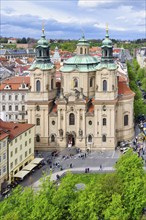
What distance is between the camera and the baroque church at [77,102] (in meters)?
93.4

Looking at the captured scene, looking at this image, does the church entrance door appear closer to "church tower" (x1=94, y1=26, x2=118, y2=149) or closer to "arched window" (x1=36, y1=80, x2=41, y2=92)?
"church tower" (x1=94, y1=26, x2=118, y2=149)

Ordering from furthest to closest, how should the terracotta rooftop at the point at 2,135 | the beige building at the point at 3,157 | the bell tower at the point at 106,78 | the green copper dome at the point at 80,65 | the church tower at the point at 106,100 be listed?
the green copper dome at the point at 80,65
the church tower at the point at 106,100
the bell tower at the point at 106,78
the terracotta rooftop at the point at 2,135
the beige building at the point at 3,157

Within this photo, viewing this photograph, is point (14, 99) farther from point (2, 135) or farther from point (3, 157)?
point (3, 157)

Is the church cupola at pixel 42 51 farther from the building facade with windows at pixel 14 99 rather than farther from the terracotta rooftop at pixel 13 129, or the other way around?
the building facade with windows at pixel 14 99

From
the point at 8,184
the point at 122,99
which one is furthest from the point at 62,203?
the point at 122,99

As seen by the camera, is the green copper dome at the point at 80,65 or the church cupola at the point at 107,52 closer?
the church cupola at the point at 107,52

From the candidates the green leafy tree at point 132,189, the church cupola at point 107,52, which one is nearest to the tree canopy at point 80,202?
the green leafy tree at point 132,189

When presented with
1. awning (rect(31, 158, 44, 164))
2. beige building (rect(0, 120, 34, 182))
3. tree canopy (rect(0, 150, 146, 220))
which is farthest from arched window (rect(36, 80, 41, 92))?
tree canopy (rect(0, 150, 146, 220))

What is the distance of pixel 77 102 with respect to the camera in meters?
93.6

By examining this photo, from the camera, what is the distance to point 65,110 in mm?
94812

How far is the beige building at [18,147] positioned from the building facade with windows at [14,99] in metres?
31.8

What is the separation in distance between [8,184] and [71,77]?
1293 inches

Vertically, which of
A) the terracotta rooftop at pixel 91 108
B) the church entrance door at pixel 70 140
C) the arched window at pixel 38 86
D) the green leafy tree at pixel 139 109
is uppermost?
the arched window at pixel 38 86

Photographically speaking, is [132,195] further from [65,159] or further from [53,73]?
[53,73]
